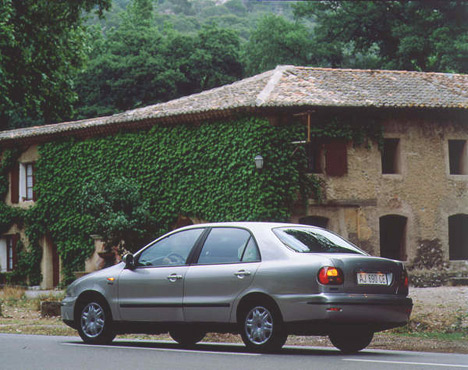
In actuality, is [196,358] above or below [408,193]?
below

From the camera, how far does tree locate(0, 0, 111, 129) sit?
25.9 m

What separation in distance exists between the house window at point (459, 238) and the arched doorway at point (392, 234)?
7.13 feet

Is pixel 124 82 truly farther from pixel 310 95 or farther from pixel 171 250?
pixel 171 250

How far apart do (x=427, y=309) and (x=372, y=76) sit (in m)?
16.8

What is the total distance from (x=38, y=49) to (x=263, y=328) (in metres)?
19.3

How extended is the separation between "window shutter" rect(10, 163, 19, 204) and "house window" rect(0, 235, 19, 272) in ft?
5.22

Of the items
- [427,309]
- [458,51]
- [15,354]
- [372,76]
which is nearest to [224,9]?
[458,51]

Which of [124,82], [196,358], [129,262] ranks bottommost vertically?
[196,358]

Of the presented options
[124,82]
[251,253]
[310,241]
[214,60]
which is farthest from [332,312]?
[214,60]

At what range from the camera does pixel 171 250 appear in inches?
417

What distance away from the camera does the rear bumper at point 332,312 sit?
9016 mm

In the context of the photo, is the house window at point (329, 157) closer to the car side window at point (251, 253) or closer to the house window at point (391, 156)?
the house window at point (391, 156)

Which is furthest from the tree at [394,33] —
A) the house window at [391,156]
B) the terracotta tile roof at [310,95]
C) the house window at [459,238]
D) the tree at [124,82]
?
the house window at [391,156]

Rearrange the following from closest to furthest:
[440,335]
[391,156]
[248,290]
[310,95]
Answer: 1. [248,290]
2. [440,335]
3. [310,95]
4. [391,156]
